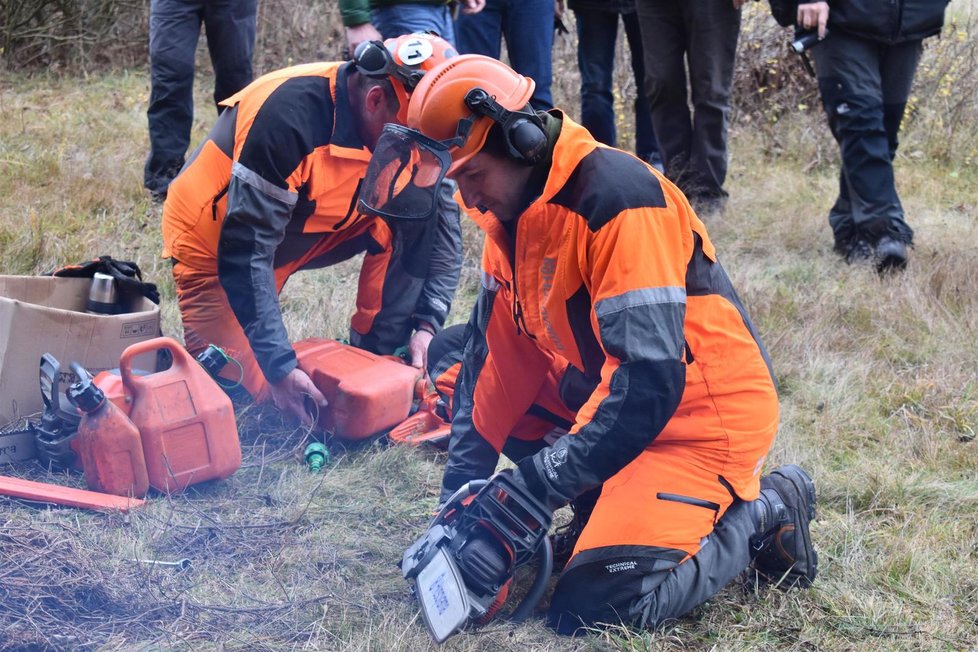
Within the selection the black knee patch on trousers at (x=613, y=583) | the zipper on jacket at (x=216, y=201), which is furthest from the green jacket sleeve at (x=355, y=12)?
the black knee patch on trousers at (x=613, y=583)

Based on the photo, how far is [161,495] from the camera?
10.6 ft

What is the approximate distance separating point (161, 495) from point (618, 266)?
1.78 m

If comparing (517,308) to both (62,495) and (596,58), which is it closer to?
(62,495)

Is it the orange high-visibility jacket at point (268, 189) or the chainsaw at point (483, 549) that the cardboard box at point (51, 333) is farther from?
the chainsaw at point (483, 549)

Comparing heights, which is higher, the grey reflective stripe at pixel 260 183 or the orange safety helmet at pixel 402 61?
the orange safety helmet at pixel 402 61

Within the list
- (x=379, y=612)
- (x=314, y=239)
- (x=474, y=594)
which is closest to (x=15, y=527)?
(x=379, y=612)

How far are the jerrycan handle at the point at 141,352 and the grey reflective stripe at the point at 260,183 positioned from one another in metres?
0.66

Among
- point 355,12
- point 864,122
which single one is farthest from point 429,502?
point 864,122

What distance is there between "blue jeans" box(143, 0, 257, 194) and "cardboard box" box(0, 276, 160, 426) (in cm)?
236

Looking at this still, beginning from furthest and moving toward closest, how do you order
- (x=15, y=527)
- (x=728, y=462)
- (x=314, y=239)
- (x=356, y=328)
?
(x=356, y=328)
(x=314, y=239)
(x=15, y=527)
(x=728, y=462)

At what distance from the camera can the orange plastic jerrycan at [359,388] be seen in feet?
12.0

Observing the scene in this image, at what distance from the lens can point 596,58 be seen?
21.7 ft

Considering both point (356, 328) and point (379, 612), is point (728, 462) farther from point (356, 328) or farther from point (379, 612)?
point (356, 328)

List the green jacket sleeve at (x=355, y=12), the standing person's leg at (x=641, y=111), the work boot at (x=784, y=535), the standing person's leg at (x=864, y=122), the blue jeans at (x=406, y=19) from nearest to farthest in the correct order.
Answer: the work boot at (x=784, y=535)
the green jacket sleeve at (x=355, y=12)
the blue jeans at (x=406, y=19)
the standing person's leg at (x=864, y=122)
the standing person's leg at (x=641, y=111)
